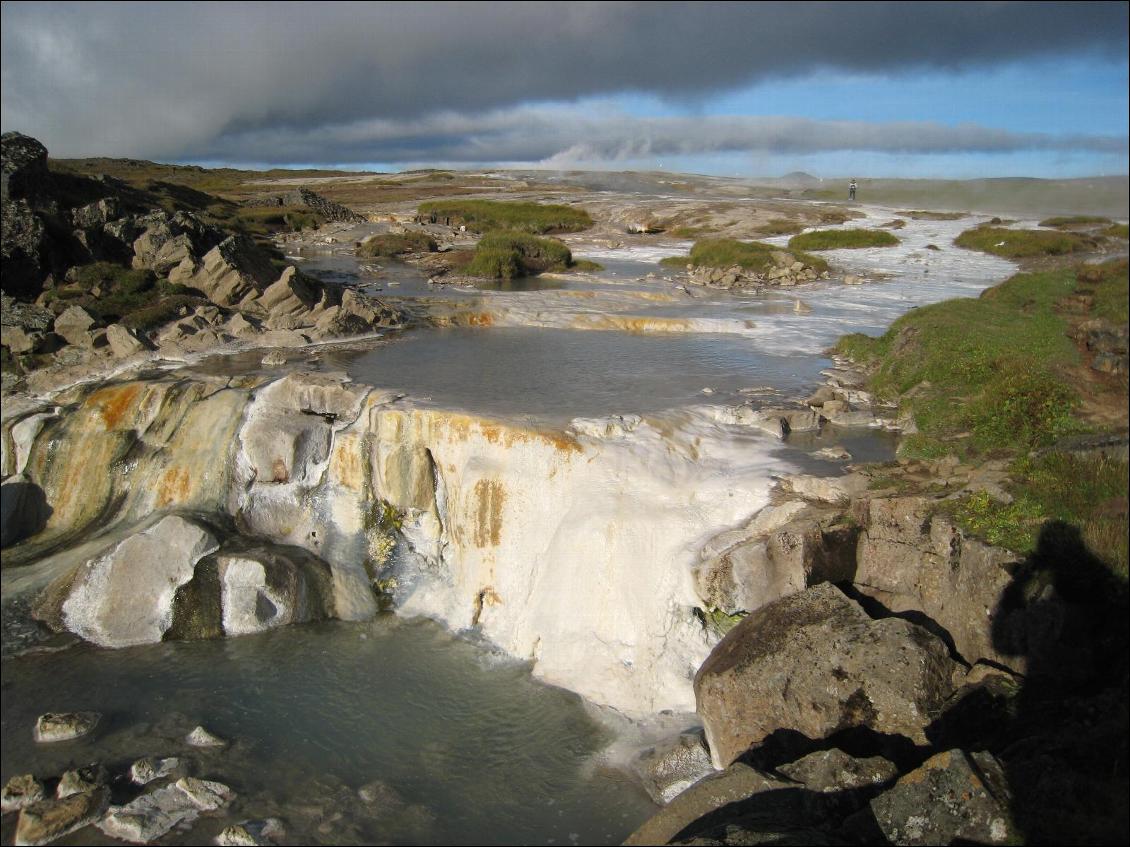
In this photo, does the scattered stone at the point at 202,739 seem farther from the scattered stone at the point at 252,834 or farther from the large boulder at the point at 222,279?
the large boulder at the point at 222,279

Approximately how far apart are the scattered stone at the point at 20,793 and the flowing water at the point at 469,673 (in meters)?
0.35

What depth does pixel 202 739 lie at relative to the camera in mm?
9281

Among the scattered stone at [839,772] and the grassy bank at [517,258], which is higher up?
the grassy bank at [517,258]

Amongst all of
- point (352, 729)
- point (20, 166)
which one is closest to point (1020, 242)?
point (352, 729)

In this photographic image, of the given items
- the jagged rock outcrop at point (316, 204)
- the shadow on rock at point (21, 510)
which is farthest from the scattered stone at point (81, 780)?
the jagged rock outcrop at point (316, 204)

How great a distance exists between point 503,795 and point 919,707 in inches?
177

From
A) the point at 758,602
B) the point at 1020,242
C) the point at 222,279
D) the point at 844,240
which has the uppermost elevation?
the point at 844,240

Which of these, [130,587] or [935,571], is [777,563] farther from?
[130,587]

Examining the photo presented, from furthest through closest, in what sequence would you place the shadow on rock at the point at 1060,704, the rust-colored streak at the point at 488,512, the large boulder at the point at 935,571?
the rust-colored streak at the point at 488,512
the large boulder at the point at 935,571
the shadow on rock at the point at 1060,704

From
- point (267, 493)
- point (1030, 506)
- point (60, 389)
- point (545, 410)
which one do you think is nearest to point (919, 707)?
point (1030, 506)

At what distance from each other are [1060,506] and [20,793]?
11.6m

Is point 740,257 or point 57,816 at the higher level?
point 740,257

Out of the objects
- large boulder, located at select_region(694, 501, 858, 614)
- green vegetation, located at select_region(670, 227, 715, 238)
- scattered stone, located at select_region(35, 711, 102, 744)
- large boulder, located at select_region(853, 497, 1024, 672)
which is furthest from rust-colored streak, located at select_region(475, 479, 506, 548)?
green vegetation, located at select_region(670, 227, 715, 238)

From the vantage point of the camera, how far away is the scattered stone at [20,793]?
26.8 feet
